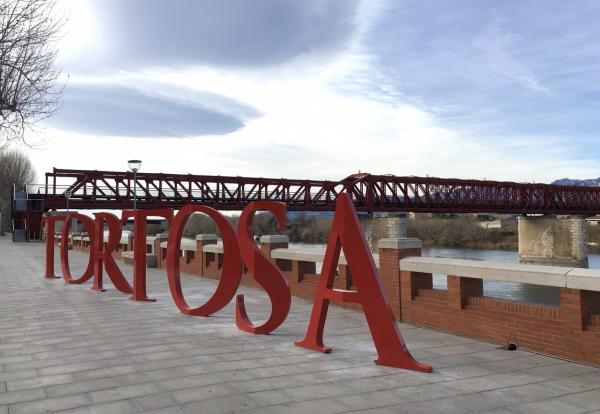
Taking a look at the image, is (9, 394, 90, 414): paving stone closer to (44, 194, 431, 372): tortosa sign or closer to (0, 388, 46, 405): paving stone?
(0, 388, 46, 405): paving stone

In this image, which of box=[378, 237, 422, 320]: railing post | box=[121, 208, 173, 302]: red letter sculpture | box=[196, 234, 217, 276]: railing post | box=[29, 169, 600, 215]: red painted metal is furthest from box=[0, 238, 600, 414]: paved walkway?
box=[29, 169, 600, 215]: red painted metal

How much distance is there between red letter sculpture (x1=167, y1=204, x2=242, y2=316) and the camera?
825 centimetres

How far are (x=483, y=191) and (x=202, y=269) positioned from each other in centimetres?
6474

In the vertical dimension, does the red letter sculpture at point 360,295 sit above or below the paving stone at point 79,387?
above

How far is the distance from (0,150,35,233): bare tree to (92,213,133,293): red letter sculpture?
61249 mm

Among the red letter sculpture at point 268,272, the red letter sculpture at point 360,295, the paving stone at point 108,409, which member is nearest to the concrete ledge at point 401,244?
the red letter sculpture at point 268,272

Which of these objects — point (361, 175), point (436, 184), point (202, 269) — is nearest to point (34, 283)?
point (202, 269)

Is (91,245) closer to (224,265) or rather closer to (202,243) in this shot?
(202,243)

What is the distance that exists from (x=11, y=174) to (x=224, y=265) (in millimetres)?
73516

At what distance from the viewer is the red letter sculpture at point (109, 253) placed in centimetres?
1221

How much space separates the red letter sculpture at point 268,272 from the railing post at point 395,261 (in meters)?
2.09

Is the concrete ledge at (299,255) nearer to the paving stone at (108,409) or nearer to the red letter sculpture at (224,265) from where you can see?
the red letter sculpture at (224,265)

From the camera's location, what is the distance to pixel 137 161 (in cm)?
2014

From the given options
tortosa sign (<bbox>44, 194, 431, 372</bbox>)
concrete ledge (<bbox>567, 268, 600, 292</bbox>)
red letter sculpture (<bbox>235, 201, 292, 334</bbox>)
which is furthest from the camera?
red letter sculpture (<bbox>235, 201, 292, 334</bbox>)
